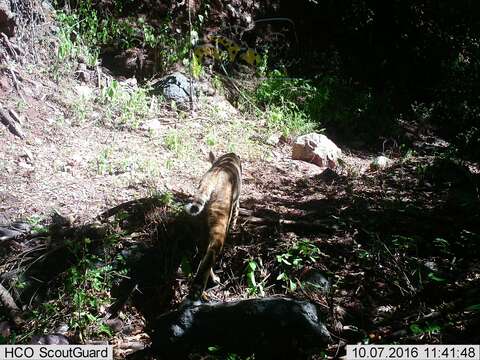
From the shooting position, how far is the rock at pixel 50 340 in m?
3.34

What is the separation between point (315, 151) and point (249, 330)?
4.37 metres

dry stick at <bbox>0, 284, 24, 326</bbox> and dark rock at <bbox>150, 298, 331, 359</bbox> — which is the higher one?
dark rock at <bbox>150, 298, 331, 359</bbox>

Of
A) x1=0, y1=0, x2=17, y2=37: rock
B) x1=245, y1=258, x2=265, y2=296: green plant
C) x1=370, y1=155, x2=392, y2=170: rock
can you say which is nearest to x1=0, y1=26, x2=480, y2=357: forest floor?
x1=245, y1=258, x2=265, y2=296: green plant

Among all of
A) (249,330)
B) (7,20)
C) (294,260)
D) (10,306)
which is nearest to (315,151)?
(294,260)

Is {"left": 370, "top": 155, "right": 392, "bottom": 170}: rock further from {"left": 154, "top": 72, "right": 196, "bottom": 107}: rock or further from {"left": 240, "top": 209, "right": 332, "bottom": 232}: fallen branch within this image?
{"left": 154, "top": 72, "right": 196, "bottom": 107}: rock

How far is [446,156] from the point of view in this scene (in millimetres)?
7203

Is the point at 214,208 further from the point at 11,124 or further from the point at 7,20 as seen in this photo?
the point at 7,20

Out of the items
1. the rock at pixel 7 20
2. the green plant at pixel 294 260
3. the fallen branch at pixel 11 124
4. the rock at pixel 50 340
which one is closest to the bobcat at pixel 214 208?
the green plant at pixel 294 260

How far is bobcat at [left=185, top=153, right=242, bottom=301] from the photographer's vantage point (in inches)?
148

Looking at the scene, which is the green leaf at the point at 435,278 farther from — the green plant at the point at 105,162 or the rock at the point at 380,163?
the green plant at the point at 105,162

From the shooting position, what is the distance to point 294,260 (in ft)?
13.3

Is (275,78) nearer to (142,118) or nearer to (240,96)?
(240,96)

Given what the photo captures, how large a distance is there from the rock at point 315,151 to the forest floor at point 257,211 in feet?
0.62

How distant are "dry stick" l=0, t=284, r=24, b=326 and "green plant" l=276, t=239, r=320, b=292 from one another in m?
2.15
